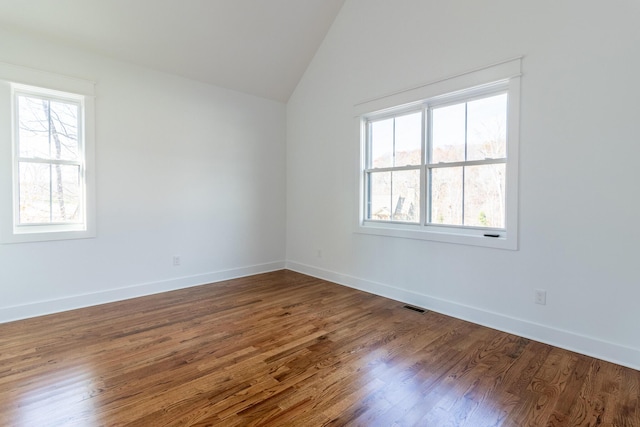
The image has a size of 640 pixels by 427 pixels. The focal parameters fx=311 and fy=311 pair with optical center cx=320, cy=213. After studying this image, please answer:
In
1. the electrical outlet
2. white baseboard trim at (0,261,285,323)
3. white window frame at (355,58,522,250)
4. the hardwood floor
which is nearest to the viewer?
the hardwood floor

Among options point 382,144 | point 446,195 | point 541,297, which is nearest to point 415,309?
point 541,297

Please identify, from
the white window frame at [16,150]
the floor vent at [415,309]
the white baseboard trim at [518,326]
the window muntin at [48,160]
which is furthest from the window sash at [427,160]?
the window muntin at [48,160]

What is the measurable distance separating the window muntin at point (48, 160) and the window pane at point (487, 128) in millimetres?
4057

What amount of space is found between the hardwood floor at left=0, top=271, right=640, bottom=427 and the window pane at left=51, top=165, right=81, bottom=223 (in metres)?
1.01

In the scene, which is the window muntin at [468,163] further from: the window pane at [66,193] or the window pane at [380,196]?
the window pane at [66,193]

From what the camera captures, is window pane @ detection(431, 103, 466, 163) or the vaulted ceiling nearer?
the vaulted ceiling

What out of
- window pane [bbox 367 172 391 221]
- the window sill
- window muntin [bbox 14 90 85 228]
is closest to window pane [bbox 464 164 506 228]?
the window sill

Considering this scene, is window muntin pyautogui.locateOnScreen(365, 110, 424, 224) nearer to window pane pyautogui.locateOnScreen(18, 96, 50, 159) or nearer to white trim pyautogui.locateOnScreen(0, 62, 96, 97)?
white trim pyautogui.locateOnScreen(0, 62, 96, 97)

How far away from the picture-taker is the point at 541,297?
2.58 meters

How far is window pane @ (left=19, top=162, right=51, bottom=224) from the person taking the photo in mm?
3059

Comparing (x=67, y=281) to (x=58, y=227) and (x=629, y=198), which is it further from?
(x=629, y=198)

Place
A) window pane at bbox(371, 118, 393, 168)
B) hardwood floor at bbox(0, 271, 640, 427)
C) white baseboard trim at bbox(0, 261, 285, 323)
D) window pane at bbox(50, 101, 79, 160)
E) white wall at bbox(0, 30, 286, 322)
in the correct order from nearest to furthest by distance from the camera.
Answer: hardwood floor at bbox(0, 271, 640, 427) < white baseboard trim at bbox(0, 261, 285, 323) < white wall at bbox(0, 30, 286, 322) < window pane at bbox(50, 101, 79, 160) < window pane at bbox(371, 118, 393, 168)

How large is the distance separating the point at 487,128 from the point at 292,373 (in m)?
2.74

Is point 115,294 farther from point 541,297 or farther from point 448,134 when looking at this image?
point 541,297
